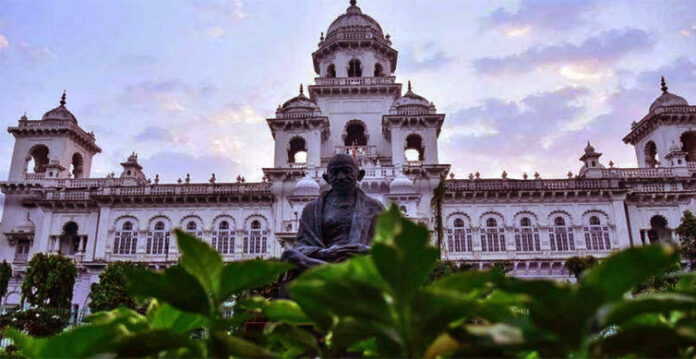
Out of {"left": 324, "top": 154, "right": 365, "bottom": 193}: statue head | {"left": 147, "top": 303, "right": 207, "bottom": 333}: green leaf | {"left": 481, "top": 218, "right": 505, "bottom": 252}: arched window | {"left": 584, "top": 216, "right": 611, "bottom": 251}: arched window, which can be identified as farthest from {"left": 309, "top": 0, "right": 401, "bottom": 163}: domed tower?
{"left": 147, "top": 303, "right": 207, "bottom": 333}: green leaf

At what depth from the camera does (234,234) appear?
40625 millimetres

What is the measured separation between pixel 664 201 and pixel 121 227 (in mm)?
37295

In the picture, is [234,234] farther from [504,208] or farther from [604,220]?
[604,220]

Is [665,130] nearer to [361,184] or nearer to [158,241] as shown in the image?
→ [361,184]

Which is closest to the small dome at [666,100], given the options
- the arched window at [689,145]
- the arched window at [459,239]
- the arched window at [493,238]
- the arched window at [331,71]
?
the arched window at [689,145]

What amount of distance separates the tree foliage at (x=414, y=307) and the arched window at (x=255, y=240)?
39130 millimetres

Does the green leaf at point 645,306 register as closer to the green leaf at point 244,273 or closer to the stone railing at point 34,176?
the green leaf at point 244,273

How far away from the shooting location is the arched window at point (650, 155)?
44.8 meters

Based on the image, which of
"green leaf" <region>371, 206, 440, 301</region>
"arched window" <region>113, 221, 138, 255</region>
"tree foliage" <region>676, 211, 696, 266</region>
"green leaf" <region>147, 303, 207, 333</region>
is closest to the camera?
"green leaf" <region>371, 206, 440, 301</region>

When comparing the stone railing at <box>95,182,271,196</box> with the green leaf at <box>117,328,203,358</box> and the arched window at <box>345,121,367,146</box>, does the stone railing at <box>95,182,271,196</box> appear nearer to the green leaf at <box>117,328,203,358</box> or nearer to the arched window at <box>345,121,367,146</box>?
the arched window at <box>345,121,367,146</box>

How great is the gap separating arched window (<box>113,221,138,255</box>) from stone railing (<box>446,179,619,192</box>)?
2193 centimetres

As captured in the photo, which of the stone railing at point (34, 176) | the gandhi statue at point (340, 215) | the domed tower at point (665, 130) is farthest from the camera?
the stone railing at point (34, 176)

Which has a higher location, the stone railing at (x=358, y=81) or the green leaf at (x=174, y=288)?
the stone railing at (x=358, y=81)

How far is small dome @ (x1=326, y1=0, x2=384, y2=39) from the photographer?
1795 inches
